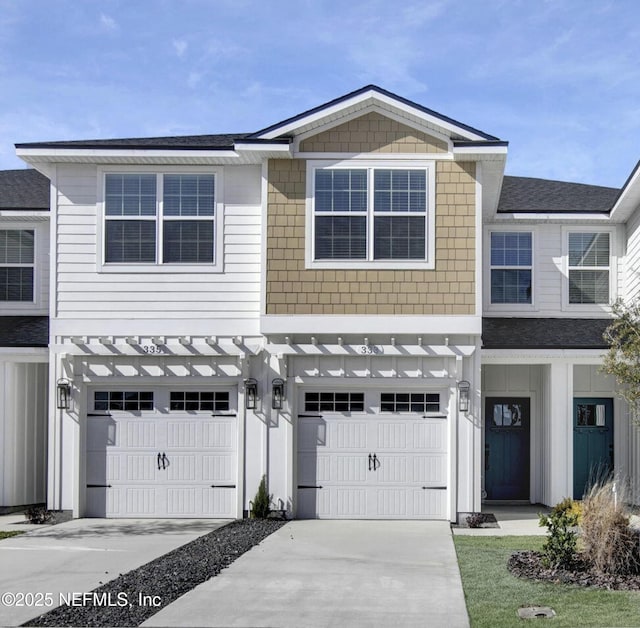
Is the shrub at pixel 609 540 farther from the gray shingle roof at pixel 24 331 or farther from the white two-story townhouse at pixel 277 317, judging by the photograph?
the gray shingle roof at pixel 24 331

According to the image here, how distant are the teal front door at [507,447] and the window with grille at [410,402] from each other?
332cm

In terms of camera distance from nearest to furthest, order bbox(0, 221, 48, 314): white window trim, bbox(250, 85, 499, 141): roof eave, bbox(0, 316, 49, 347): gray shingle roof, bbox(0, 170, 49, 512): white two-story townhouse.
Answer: bbox(250, 85, 499, 141): roof eave → bbox(0, 316, 49, 347): gray shingle roof → bbox(0, 170, 49, 512): white two-story townhouse → bbox(0, 221, 48, 314): white window trim

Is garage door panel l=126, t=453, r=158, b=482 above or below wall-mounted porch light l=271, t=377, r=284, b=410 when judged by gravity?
below

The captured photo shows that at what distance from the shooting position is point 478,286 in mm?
14125

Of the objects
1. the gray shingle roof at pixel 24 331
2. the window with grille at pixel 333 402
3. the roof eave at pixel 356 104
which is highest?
the roof eave at pixel 356 104

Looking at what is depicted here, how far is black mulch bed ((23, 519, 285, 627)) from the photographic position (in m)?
7.72

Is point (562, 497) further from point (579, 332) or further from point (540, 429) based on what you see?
point (579, 332)

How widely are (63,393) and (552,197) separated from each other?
10.4 m

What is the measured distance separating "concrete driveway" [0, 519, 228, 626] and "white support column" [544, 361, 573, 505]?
5.95 m

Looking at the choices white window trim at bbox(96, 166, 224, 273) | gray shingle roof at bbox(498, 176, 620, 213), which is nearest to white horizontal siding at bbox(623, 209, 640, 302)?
gray shingle roof at bbox(498, 176, 620, 213)

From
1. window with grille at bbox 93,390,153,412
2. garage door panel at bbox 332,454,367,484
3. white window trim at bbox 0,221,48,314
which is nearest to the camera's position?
garage door panel at bbox 332,454,367,484

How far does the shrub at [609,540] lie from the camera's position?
912cm

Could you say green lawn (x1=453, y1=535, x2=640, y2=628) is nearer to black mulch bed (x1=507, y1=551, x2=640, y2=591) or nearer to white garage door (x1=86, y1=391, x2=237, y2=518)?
black mulch bed (x1=507, y1=551, x2=640, y2=591)

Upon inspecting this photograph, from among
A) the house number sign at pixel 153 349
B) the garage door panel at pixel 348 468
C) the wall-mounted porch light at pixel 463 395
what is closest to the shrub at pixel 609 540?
the wall-mounted porch light at pixel 463 395
